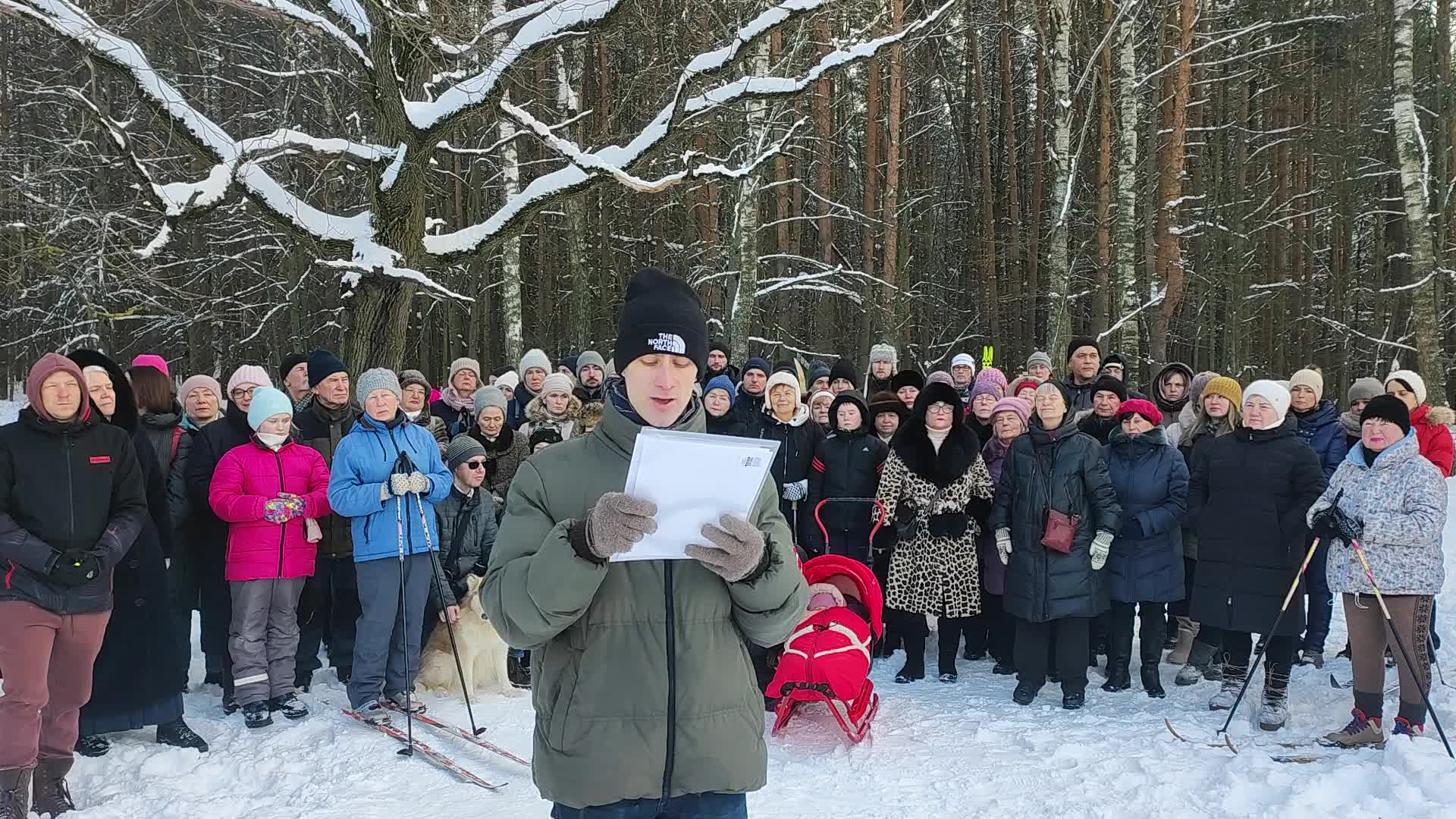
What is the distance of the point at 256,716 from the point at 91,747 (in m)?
0.74

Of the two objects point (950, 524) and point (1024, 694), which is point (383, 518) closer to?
point (950, 524)

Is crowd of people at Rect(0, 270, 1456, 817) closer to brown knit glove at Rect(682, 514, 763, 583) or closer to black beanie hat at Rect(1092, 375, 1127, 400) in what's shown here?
black beanie hat at Rect(1092, 375, 1127, 400)

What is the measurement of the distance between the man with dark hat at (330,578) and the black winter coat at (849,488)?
316 centimetres

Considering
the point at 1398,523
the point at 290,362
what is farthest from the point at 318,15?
the point at 1398,523

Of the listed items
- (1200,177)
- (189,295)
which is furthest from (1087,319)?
(189,295)

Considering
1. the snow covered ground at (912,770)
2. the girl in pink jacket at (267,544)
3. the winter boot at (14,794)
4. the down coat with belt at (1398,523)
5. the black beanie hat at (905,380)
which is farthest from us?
the black beanie hat at (905,380)

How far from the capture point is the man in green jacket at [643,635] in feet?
6.39

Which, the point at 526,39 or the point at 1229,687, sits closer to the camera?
the point at 1229,687

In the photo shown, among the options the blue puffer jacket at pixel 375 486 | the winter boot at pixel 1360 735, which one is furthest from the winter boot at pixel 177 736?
the winter boot at pixel 1360 735

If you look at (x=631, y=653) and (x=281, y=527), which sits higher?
(x=631, y=653)

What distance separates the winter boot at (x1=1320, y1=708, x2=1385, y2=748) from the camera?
4.84 m

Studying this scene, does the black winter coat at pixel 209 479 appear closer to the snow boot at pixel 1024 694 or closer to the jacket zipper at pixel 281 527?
the jacket zipper at pixel 281 527

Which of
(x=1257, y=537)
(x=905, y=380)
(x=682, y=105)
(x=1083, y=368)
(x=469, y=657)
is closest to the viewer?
(x=1257, y=537)

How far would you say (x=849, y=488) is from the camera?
6676 mm
